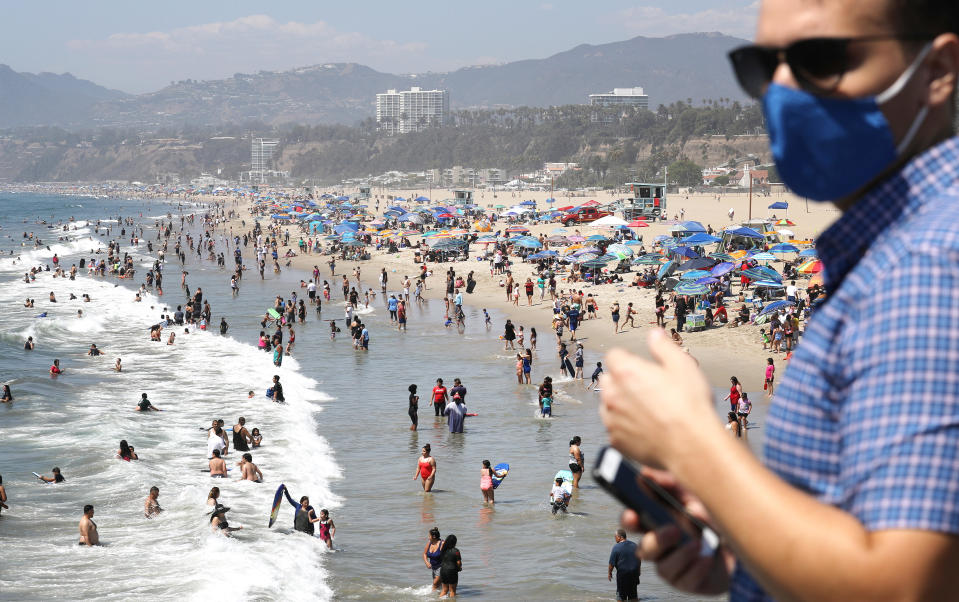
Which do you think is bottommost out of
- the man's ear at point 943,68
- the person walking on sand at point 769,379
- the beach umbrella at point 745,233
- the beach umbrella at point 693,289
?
the person walking on sand at point 769,379

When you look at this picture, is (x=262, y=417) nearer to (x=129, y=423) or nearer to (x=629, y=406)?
(x=129, y=423)

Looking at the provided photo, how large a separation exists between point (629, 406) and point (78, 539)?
1504 cm

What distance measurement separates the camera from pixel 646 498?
1.31 m

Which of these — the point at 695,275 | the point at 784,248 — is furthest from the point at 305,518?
the point at 784,248

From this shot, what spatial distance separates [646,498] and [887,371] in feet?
1.30

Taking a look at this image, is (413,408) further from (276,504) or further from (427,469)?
(276,504)

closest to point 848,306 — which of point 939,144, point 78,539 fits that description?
point 939,144

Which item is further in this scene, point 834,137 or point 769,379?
point 769,379

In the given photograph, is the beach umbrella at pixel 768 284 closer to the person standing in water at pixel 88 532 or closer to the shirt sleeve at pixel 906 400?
the person standing in water at pixel 88 532

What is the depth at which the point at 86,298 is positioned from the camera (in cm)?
4578

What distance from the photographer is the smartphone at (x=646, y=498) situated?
1292 mm

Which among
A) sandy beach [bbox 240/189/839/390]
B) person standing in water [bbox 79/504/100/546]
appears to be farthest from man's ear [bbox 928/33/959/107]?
person standing in water [bbox 79/504/100/546]

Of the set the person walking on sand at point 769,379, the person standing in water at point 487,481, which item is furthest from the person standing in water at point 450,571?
the person walking on sand at point 769,379

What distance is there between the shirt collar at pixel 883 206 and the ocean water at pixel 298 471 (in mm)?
11058
